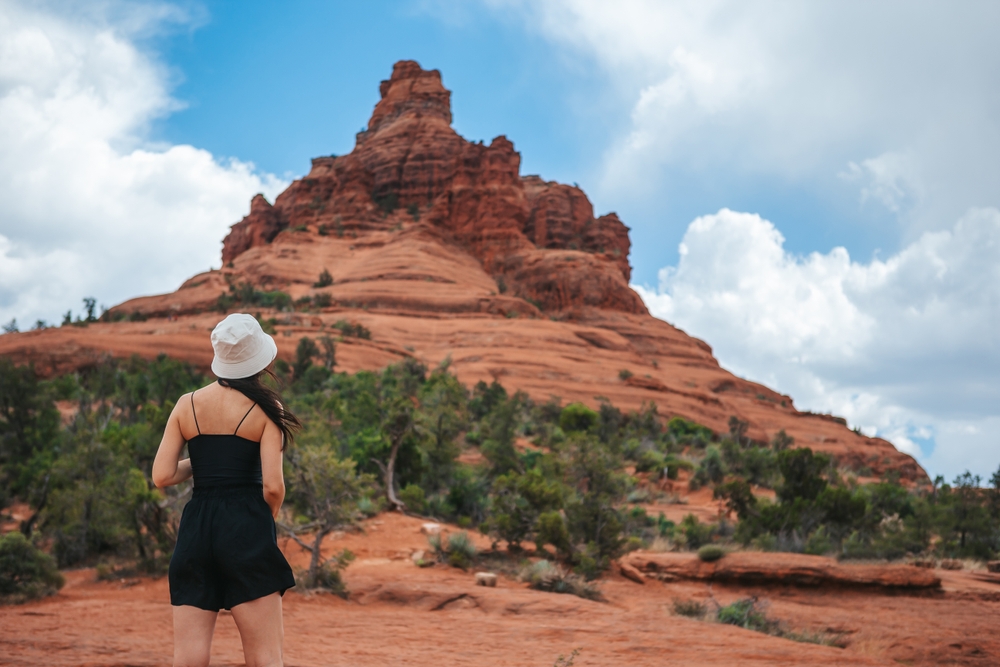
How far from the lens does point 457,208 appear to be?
79.3m

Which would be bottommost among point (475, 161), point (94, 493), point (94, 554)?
point (94, 554)

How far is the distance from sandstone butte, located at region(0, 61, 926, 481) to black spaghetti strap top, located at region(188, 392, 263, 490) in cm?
3929

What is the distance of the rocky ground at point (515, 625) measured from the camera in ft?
20.5

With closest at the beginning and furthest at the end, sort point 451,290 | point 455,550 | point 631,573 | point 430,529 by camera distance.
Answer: point 455,550 < point 631,573 < point 430,529 < point 451,290

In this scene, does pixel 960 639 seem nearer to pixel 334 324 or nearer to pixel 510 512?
pixel 510 512

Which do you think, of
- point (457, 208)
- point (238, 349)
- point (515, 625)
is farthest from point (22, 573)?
point (457, 208)

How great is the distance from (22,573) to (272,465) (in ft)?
28.6

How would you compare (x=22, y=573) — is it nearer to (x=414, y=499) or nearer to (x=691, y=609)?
(x=414, y=499)

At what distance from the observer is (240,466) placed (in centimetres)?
288

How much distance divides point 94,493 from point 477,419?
22171mm

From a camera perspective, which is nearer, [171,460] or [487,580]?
[171,460]

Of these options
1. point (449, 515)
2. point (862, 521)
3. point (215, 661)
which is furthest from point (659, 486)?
point (215, 661)

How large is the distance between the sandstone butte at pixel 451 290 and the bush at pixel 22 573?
32124 millimetres

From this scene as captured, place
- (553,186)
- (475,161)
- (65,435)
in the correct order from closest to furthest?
1. (65,435)
2. (475,161)
3. (553,186)
